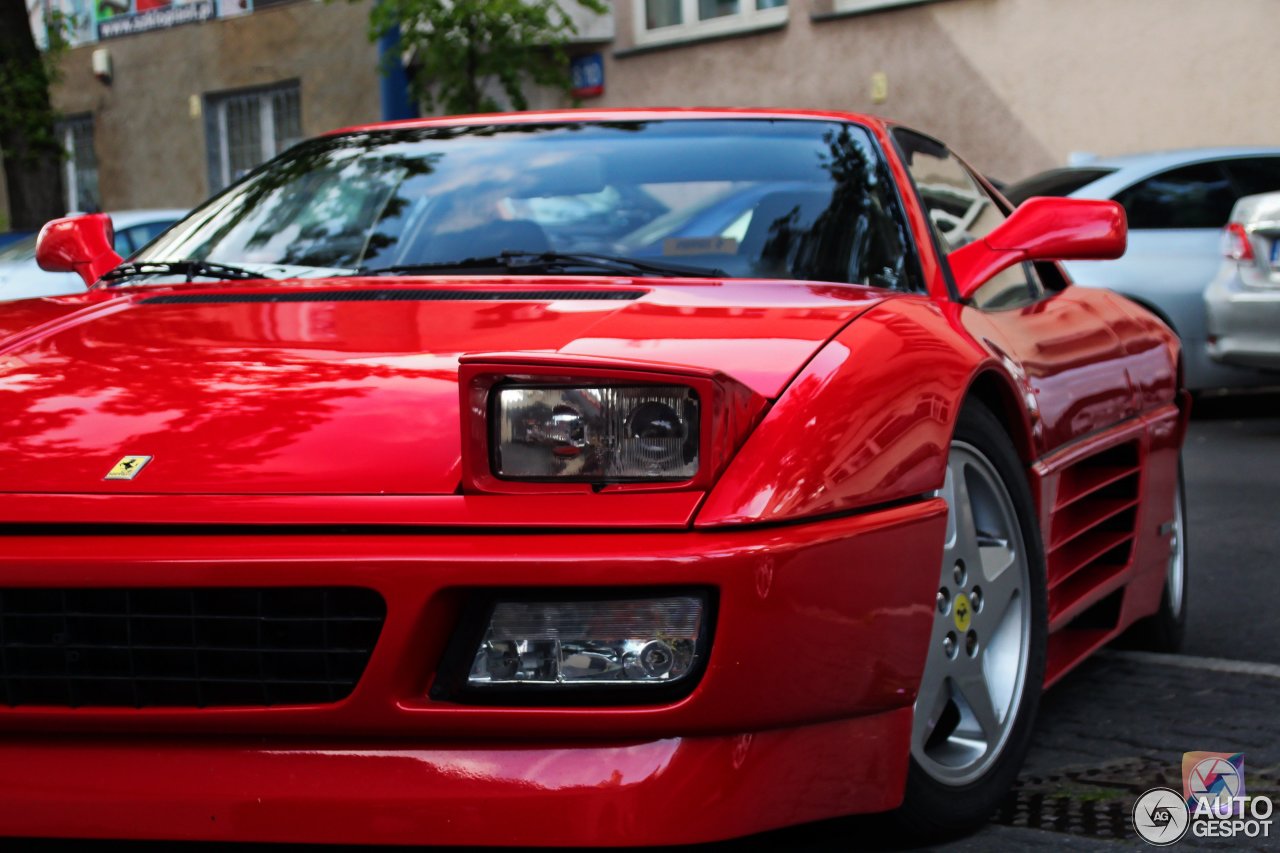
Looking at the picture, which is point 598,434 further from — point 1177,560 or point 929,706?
point 1177,560

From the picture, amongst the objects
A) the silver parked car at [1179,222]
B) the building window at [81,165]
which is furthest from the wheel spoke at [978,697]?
the building window at [81,165]

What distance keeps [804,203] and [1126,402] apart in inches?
37.0

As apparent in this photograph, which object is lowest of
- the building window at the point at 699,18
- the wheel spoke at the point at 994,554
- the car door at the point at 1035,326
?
the wheel spoke at the point at 994,554

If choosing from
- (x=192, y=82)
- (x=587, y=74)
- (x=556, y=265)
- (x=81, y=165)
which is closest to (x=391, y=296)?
(x=556, y=265)

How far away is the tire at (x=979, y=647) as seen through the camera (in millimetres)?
2664

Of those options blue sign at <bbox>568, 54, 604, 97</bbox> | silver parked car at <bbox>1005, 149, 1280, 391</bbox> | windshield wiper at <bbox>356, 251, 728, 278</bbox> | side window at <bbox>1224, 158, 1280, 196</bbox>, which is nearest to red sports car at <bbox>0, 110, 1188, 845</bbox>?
windshield wiper at <bbox>356, 251, 728, 278</bbox>

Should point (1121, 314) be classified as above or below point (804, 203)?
below

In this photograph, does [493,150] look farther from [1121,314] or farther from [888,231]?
[1121,314]

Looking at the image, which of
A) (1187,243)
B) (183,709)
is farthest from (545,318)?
(1187,243)

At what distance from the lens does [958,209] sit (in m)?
3.93

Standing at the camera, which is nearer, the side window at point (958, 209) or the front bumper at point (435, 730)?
the front bumper at point (435, 730)

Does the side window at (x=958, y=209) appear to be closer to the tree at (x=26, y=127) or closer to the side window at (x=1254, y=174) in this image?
the side window at (x=1254, y=174)

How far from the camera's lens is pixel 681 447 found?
226 centimetres

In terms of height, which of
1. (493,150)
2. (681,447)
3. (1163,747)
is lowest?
(1163,747)
